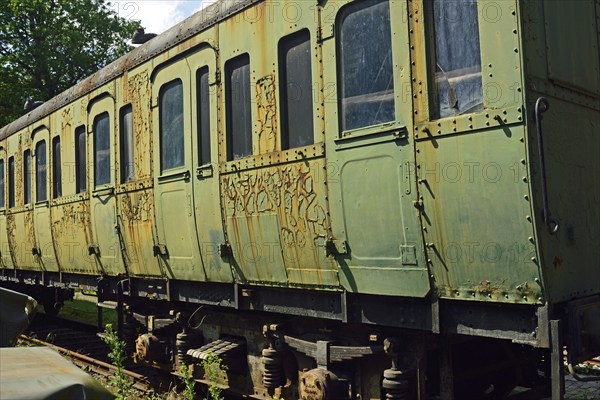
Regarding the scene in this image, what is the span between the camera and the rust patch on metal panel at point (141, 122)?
24.7ft

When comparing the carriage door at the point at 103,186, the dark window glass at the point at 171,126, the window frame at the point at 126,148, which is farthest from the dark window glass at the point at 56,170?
the dark window glass at the point at 171,126

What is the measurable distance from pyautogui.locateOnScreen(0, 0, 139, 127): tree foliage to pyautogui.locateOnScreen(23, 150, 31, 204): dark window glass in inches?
562

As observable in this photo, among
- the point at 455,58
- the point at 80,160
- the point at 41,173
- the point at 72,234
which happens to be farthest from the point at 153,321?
the point at 455,58

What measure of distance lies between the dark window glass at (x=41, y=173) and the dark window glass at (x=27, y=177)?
1.66ft

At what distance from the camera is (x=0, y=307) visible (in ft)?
16.9

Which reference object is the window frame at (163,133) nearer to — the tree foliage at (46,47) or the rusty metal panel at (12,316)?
the rusty metal panel at (12,316)

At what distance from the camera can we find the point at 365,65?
188 inches

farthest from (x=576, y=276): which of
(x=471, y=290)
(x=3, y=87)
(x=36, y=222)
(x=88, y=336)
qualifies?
(x=3, y=87)

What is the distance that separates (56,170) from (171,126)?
414 centimetres

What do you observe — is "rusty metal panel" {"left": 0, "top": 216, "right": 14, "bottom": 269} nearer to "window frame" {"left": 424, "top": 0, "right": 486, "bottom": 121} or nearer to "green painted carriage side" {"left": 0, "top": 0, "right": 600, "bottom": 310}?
"green painted carriage side" {"left": 0, "top": 0, "right": 600, "bottom": 310}

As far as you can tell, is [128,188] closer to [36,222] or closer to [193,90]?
[193,90]

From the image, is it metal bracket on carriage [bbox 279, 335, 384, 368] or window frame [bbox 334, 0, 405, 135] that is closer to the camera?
window frame [bbox 334, 0, 405, 135]

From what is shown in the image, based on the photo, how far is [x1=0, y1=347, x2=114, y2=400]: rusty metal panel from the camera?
3.09 meters

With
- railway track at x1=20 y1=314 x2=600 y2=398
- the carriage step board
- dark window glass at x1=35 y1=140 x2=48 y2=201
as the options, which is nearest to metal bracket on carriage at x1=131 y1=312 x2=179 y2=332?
railway track at x1=20 y1=314 x2=600 y2=398
